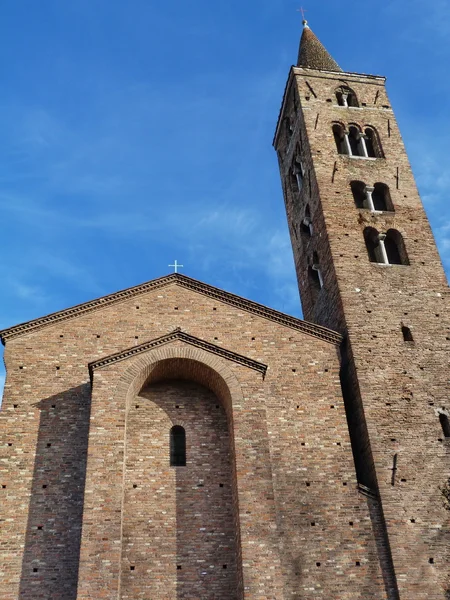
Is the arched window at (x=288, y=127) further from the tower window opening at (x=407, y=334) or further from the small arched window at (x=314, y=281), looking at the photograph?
the tower window opening at (x=407, y=334)

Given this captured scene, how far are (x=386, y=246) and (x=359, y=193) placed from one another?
2.33 meters

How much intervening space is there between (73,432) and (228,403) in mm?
3491

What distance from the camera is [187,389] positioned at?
15.3 meters

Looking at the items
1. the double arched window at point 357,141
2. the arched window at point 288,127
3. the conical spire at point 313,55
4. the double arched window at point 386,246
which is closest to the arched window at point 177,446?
the double arched window at point 386,246

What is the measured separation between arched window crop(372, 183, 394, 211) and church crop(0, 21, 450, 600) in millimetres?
2005

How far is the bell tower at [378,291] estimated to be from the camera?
13406mm

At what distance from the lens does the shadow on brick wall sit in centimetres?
1219

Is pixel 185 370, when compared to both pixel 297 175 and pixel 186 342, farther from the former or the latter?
pixel 297 175

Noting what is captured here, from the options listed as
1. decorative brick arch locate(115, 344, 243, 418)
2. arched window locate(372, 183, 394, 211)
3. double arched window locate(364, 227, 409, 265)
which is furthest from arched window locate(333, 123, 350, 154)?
decorative brick arch locate(115, 344, 243, 418)

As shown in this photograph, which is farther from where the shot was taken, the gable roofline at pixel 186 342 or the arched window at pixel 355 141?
the arched window at pixel 355 141

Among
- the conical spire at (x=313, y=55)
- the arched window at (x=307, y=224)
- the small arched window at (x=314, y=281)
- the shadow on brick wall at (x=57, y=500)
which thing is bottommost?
the shadow on brick wall at (x=57, y=500)

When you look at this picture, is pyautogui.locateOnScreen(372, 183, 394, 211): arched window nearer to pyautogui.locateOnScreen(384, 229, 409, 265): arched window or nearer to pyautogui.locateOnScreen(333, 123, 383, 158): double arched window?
pyautogui.locateOnScreen(384, 229, 409, 265): arched window

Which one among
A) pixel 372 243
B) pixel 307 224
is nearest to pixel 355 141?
pixel 307 224

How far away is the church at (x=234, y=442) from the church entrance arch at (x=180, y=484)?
0.12 ft
